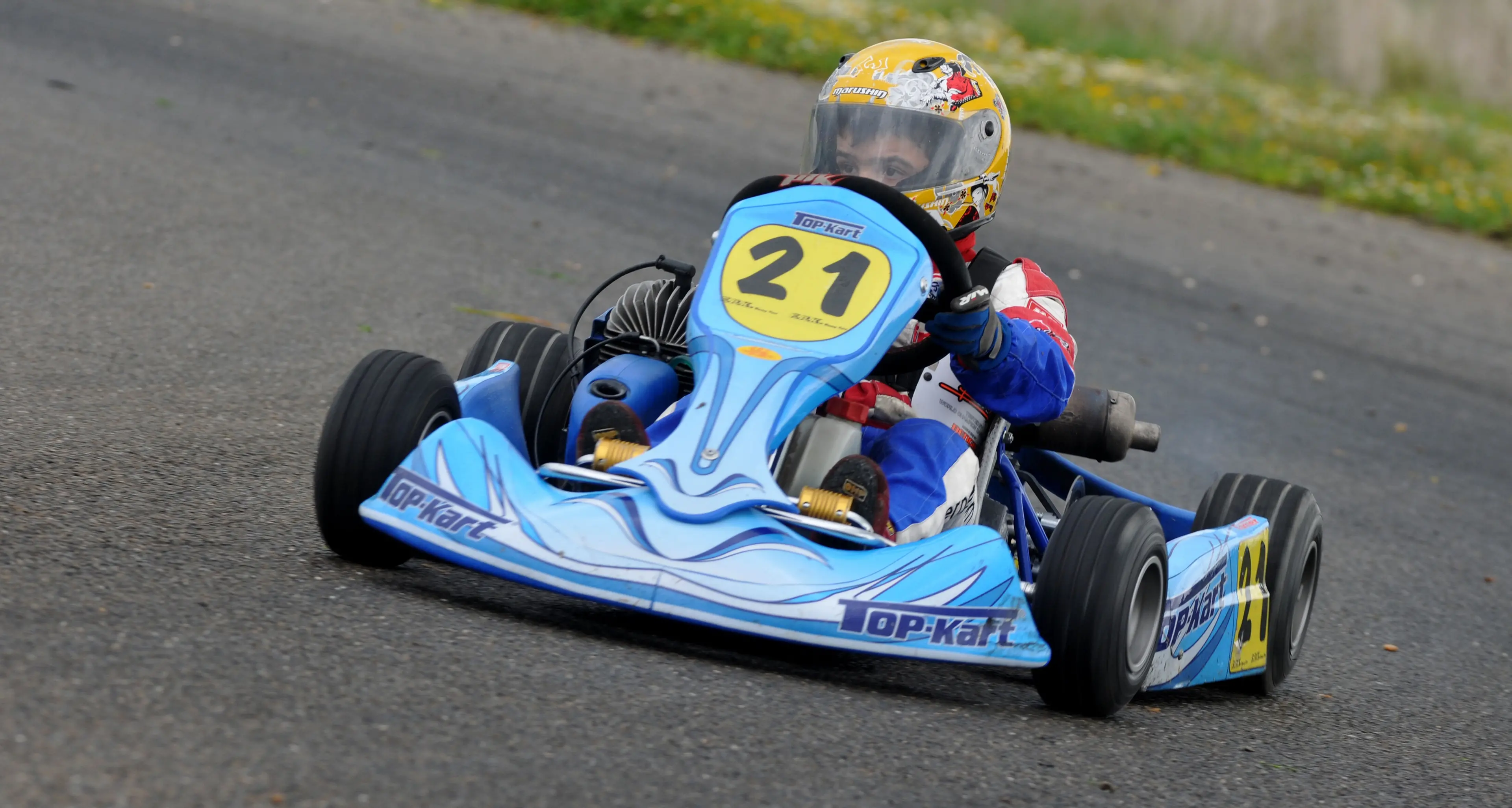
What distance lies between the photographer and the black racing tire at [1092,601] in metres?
2.86

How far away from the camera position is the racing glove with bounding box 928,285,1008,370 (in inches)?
122

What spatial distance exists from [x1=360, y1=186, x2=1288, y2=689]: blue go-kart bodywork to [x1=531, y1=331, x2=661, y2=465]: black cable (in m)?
0.12

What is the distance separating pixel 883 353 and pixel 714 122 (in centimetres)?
685

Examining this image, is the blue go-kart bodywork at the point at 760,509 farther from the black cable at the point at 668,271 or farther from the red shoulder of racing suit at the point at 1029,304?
the red shoulder of racing suit at the point at 1029,304

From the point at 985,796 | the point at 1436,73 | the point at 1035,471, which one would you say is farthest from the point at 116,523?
the point at 1436,73

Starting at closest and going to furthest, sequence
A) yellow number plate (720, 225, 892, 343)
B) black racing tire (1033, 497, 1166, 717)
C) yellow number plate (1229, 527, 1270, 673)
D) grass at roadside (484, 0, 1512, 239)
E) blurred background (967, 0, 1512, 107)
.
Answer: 1. black racing tire (1033, 497, 1166, 717)
2. yellow number plate (720, 225, 892, 343)
3. yellow number plate (1229, 527, 1270, 673)
4. grass at roadside (484, 0, 1512, 239)
5. blurred background (967, 0, 1512, 107)

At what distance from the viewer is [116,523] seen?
9.95ft

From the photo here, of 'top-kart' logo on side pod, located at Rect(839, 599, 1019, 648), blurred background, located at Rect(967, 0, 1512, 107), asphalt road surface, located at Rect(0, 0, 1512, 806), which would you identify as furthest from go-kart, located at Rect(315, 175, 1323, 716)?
blurred background, located at Rect(967, 0, 1512, 107)

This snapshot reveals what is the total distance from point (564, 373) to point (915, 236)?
2.66ft

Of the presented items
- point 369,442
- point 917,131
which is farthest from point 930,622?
point 917,131

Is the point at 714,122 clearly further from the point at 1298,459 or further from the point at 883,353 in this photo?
the point at 883,353

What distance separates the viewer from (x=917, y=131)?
3.59m

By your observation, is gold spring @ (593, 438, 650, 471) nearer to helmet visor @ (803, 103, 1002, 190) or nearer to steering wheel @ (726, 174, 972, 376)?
steering wheel @ (726, 174, 972, 376)

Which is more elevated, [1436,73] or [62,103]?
[1436,73]
